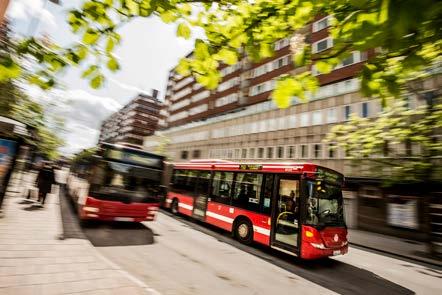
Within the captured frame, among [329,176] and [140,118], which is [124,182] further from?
[140,118]

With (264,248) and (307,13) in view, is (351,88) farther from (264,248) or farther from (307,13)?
(307,13)

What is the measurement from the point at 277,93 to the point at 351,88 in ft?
83.6

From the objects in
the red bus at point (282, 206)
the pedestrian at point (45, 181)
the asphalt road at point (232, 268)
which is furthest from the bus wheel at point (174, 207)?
the pedestrian at point (45, 181)

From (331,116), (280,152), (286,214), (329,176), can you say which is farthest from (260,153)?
(286,214)

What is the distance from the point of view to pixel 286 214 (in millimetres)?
9281

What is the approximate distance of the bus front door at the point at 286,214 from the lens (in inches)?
350

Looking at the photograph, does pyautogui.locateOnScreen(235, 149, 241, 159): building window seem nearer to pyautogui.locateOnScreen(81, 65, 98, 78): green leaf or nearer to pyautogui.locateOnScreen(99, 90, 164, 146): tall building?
pyautogui.locateOnScreen(81, 65, 98, 78): green leaf

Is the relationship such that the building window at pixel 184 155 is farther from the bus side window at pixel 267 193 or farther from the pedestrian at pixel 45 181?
the bus side window at pixel 267 193

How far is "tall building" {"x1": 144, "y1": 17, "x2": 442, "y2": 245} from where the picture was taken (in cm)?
1961

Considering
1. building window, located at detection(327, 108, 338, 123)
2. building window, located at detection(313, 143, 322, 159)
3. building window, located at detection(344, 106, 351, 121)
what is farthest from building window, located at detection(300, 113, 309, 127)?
building window, located at detection(344, 106, 351, 121)

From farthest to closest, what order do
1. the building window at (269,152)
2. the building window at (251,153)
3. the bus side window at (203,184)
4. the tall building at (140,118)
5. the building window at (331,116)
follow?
the tall building at (140,118) → the building window at (251,153) → the building window at (269,152) → the building window at (331,116) → the bus side window at (203,184)

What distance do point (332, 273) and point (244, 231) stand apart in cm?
364

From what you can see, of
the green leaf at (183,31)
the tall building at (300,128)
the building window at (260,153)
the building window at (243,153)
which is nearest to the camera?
the green leaf at (183,31)

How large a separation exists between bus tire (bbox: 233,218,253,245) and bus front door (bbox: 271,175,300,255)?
1309mm
